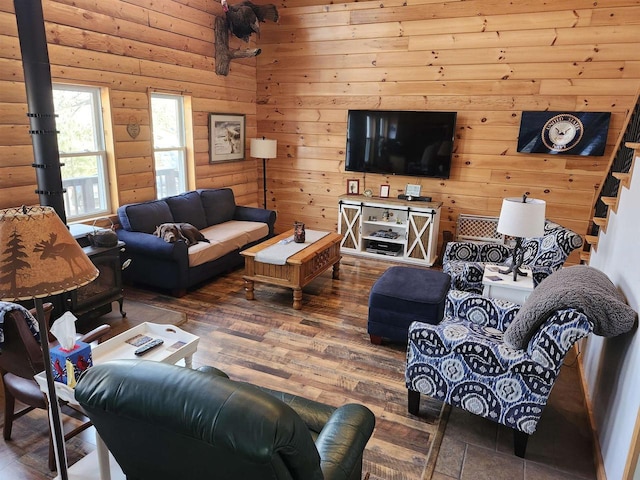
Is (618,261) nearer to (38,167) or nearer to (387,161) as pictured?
(387,161)

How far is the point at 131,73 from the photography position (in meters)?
4.51

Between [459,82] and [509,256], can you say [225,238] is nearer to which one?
[509,256]

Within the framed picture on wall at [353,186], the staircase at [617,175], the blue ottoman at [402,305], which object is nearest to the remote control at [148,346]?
the blue ottoman at [402,305]

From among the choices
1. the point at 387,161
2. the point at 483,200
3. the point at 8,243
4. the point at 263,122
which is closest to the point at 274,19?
the point at 263,122

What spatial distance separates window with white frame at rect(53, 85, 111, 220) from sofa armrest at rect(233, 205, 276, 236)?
5.67ft

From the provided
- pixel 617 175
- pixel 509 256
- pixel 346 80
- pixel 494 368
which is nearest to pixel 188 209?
pixel 346 80

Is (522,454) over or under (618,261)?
under

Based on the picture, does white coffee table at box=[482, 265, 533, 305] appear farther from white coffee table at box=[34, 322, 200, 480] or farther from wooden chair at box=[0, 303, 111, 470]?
wooden chair at box=[0, 303, 111, 470]

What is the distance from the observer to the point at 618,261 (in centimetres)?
262

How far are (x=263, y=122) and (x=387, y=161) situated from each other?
2.05 m

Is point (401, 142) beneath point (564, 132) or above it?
beneath

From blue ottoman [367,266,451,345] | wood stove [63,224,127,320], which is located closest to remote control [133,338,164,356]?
wood stove [63,224,127,320]

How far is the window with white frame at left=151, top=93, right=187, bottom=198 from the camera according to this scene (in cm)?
509

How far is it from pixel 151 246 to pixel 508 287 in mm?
3129
